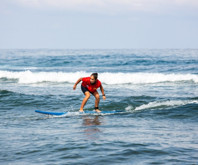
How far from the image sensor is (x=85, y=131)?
27.9ft

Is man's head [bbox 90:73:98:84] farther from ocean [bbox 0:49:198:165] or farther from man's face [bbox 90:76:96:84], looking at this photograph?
ocean [bbox 0:49:198:165]

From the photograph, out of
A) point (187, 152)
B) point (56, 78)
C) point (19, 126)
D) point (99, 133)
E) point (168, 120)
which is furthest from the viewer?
point (56, 78)

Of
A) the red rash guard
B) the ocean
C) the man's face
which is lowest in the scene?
the ocean

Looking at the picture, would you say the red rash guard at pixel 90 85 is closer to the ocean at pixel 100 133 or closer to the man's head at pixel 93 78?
the man's head at pixel 93 78

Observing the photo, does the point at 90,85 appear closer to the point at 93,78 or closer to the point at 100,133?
the point at 93,78

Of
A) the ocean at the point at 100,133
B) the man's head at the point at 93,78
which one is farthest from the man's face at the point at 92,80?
the ocean at the point at 100,133

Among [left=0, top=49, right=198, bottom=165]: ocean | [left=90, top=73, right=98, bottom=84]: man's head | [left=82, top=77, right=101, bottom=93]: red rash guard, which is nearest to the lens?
[left=0, top=49, right=198, bottom=165]: ocean

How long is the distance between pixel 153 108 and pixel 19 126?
529cm

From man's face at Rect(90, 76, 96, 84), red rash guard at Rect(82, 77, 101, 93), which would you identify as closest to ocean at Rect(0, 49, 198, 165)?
red rash guard at Rect(82, 77, 101, 93)

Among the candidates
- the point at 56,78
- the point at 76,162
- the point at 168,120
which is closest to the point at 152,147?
the point at 76,162

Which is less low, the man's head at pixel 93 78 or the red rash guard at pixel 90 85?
the man's head at pixel 93 78

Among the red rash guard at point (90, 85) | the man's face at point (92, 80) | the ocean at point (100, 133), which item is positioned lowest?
the ocean at point (100, 133)

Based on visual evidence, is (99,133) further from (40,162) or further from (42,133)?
(40,162)

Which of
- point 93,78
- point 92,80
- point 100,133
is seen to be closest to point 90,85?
point 92,80
